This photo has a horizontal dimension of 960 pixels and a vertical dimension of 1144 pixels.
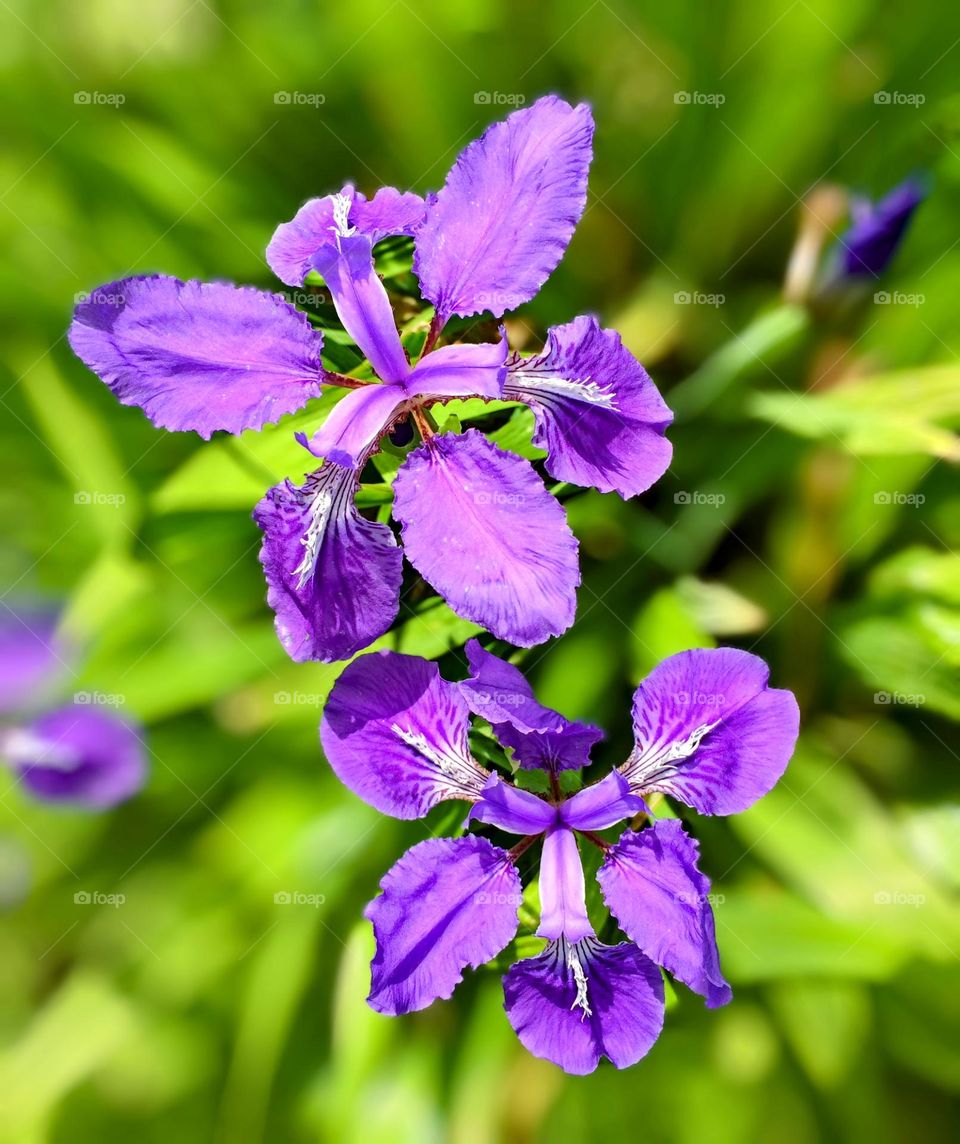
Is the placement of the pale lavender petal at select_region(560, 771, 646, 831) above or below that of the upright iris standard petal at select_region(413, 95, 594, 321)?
below

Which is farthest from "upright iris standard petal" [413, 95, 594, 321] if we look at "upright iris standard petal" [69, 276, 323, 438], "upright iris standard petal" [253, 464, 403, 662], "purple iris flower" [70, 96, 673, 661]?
"upright iris standard petal" [253, 464, 403, 662]

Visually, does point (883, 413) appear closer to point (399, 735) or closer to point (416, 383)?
point (416, 383)

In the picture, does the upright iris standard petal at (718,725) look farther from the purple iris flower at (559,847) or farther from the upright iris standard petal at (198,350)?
the upright iris standard petal at (198,350)

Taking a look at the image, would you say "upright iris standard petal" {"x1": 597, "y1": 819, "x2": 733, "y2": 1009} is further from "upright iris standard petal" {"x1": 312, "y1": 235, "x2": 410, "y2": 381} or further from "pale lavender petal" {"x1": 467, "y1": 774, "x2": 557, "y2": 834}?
"upright iris standard petal" {"x1": 312, "y1": 235, "x2": 410, "y2": 381}

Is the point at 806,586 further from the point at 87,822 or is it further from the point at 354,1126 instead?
the point at 87,822

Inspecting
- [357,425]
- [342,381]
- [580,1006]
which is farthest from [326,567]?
[580,1006]

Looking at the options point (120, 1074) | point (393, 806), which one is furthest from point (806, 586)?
point (120, 1074)
